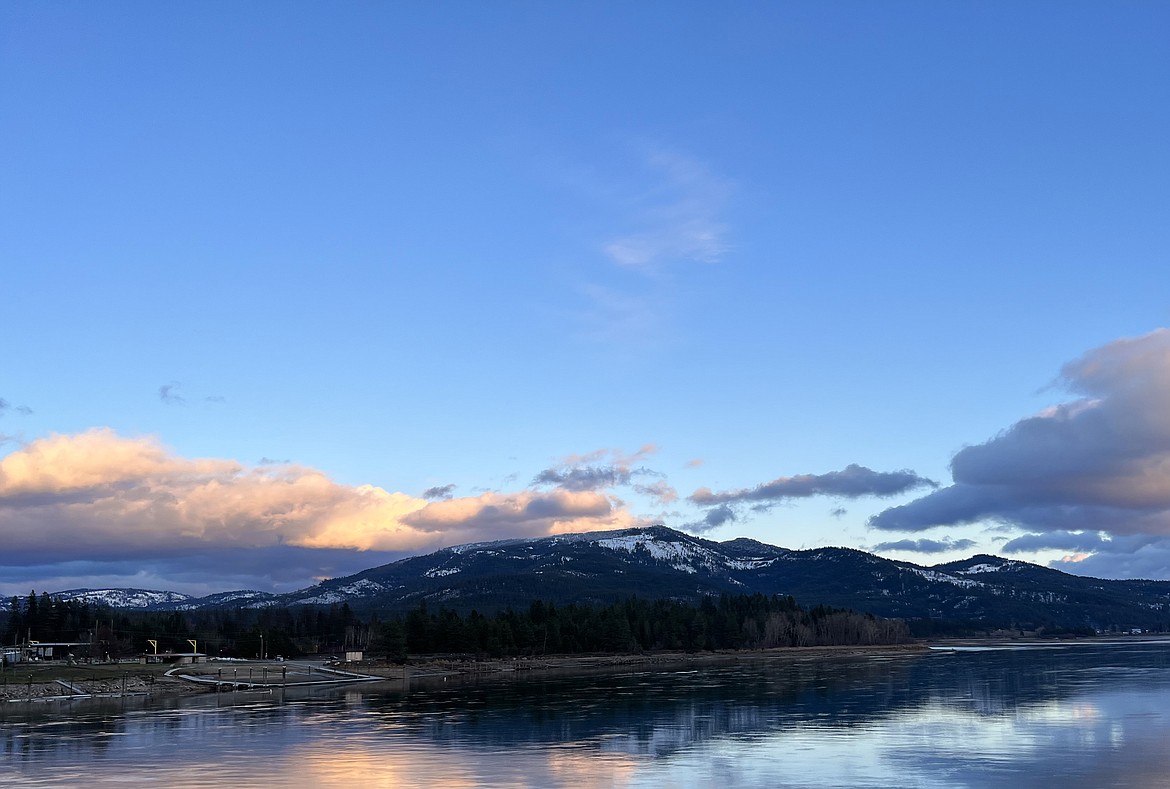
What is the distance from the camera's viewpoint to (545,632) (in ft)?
624

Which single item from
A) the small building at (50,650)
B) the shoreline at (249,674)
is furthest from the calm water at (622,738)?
the small building at (50,650)

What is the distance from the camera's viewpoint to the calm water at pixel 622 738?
47531 mm

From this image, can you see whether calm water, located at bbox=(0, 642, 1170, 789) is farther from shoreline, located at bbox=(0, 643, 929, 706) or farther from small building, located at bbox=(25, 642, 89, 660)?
small building, located at bbox=(25, 642, 89, 660)

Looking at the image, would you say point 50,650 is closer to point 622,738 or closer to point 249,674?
point 249,674

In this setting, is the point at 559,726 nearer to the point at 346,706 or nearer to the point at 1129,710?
A: the point at 346,706

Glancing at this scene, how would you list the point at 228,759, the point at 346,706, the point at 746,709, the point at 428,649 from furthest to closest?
1. the point at 428,649
2. the point at 346,706
3. the point at 746,709
4. the point at 228,759

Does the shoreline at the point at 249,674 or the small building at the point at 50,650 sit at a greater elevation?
the small building at the point at 50,650

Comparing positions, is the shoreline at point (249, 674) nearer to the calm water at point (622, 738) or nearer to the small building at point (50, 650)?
the calm water at point (622, 738)

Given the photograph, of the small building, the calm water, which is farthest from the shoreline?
the small building

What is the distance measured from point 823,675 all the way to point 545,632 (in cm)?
6558

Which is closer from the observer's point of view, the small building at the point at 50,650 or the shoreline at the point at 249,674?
the shoreline at the point at 249,674

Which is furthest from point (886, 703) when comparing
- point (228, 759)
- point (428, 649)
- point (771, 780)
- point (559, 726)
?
point (428, 649)

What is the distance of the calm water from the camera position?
156ft

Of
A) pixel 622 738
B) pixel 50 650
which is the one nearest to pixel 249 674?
pixel 50 650
